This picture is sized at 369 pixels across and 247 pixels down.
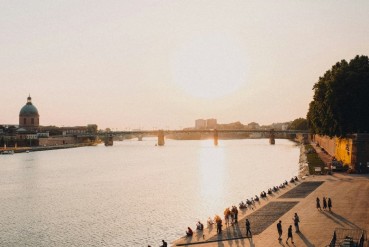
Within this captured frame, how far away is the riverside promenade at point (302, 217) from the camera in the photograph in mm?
37062

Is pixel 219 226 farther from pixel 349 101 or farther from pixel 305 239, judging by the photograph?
pixel 349 101

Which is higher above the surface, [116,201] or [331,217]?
[331,217]

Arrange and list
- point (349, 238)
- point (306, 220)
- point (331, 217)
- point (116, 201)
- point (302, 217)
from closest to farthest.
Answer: point (349, 238) → point (306, 220) → point (331, 217) → point (302, 217) → point (116, 201)

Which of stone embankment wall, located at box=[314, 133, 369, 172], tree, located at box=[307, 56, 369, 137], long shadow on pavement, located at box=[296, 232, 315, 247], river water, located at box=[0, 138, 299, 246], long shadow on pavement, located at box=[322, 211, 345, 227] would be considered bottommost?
river water, located at box=[0, 138, 299, 246]

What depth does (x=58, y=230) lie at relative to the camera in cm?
4966

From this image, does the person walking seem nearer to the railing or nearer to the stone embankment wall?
the railing

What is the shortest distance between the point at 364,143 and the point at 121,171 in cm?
5810

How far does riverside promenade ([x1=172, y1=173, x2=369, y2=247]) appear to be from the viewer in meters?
37.1

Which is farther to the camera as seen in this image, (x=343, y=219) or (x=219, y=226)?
(x=343, y=219)

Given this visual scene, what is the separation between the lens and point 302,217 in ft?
145

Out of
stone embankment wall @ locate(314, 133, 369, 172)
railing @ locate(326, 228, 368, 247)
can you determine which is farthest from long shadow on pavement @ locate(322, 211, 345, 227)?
stone embankment wall @ locate(314, 133, 369, 172)

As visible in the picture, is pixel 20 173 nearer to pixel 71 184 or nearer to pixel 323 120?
pixel 71 184

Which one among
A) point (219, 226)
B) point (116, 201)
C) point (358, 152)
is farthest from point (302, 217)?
point (358, 152)

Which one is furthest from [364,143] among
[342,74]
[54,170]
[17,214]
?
[54,170]
